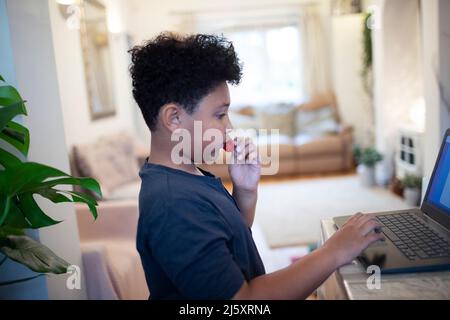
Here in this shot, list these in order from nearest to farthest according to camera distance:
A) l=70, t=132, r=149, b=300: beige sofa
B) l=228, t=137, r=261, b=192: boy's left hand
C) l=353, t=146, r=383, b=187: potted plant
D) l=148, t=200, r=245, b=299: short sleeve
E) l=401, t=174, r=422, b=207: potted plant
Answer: l=148, t=200, r=245, b=299: short sleeve → l=228, t=137, r=261, b=192: boy's left hand → l=70, t=132, r=149, b=300: beige sofa → l=401, t=174, r=422, b=207: potted plant → l=353, t=146, r=383, b=187: potted plant

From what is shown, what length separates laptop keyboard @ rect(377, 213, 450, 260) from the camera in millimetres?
810

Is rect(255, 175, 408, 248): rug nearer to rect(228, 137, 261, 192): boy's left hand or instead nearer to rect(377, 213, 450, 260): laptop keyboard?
rect(377, 213, 450, 260): laptop keyboard

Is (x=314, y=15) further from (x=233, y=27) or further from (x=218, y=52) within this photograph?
(x=218, y=52)

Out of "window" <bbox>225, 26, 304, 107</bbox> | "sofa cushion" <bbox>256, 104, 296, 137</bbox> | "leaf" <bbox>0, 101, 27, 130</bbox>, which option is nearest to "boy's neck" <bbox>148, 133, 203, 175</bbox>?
"leaf" <bbox>0, 101, 27, 130</bbox>

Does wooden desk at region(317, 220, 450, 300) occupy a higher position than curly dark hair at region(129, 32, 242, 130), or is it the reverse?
curly dark hair at region(129, 32, 242, 130)

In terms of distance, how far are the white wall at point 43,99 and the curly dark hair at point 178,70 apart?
22.0 inches

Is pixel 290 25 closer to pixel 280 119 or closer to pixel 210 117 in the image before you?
pixel 280 119

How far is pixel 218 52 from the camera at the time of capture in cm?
84

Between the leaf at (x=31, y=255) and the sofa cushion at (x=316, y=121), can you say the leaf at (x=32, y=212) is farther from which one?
the sofa cushion at (x=316, y=121)

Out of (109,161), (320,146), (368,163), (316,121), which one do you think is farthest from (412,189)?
(109,161)

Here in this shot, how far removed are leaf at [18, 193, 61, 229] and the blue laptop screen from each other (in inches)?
34.5

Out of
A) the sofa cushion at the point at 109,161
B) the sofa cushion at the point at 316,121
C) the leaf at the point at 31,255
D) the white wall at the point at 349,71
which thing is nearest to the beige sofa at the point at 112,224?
the sofa cushion at the point at 109,161

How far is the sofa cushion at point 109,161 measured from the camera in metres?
2.69
